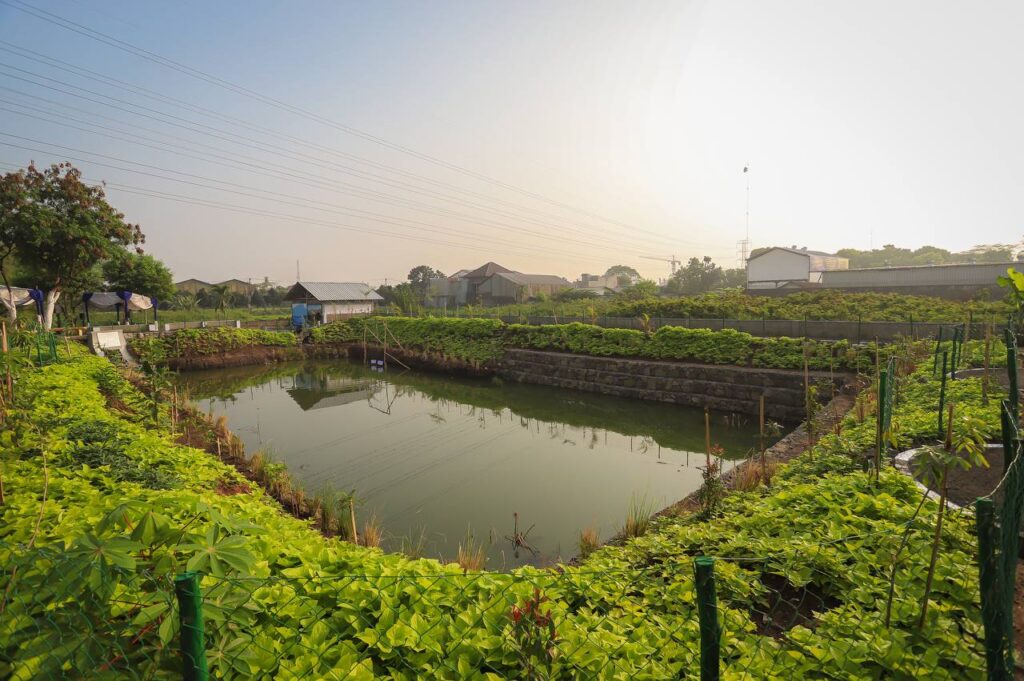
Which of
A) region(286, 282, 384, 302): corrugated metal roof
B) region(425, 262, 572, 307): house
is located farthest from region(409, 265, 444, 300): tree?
region(286, 282, 384, 302): corrugated metal roof

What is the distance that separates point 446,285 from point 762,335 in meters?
36.3

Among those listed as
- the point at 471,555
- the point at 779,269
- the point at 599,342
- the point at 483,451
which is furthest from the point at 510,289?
the point at 471,555

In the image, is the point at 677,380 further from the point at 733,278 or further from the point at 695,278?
the point at 733,278

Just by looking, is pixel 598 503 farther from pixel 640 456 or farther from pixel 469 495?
pixel 640 456

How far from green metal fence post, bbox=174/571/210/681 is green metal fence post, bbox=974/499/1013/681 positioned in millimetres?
2352

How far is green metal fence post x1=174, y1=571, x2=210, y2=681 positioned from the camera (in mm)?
1350

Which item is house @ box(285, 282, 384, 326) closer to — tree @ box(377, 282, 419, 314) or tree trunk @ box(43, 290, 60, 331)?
tree @ box(377, 282, 419, 314)

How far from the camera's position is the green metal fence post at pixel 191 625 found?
1350mm

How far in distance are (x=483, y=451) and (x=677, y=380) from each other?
625 cm

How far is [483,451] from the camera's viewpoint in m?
8.65

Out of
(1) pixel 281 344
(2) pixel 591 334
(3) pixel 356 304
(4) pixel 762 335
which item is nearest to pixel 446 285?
(3) pixel 356 304

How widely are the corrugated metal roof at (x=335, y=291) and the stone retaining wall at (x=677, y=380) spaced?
1419 cm

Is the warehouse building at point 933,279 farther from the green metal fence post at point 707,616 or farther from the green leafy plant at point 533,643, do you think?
the green leafy plant at point 533,643

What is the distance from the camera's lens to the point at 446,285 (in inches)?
1850
